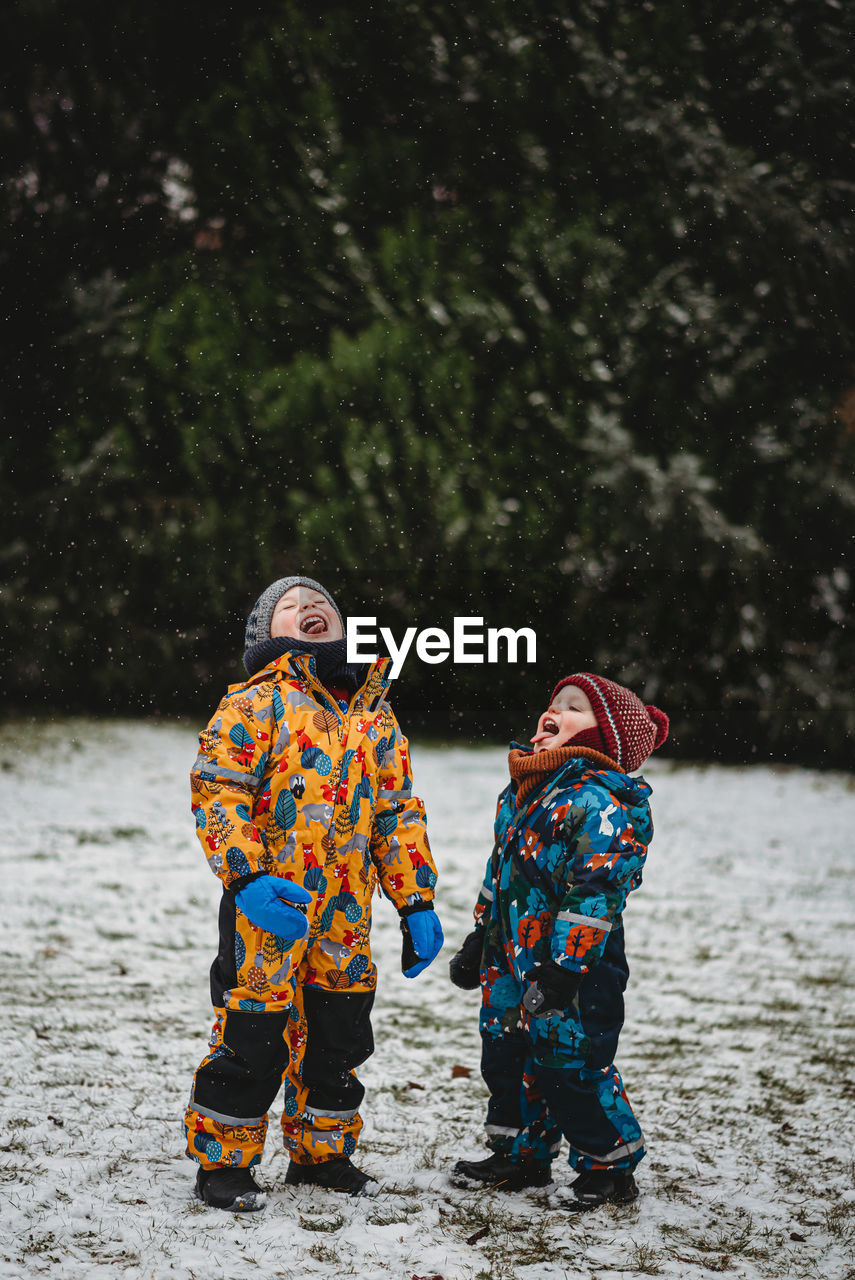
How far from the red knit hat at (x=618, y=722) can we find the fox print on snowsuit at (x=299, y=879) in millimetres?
469

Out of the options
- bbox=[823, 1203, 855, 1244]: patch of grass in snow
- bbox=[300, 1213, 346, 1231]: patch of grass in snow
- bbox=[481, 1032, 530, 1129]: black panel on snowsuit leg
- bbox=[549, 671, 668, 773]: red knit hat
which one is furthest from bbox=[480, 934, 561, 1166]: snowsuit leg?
bbox=[823, 1203, 855, 1244]: patch of grass in snow

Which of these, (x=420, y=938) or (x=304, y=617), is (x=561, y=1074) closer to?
(x=420, y=938)

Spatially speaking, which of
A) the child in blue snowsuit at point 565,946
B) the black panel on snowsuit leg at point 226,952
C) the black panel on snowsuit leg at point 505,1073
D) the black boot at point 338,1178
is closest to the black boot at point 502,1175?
the child in blue snowsuit at point 565,946

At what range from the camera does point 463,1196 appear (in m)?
3.00

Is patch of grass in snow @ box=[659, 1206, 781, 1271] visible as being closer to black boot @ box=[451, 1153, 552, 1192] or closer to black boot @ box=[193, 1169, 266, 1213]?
black boot @ box=[451, 1153, 552, 1192]

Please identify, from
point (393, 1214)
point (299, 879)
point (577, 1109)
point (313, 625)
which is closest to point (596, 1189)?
point (577, 1109)

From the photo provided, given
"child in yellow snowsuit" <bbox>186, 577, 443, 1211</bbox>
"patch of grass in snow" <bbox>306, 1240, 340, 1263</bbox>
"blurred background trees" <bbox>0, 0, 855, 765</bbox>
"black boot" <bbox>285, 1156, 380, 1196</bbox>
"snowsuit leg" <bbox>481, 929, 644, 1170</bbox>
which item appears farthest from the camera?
"blurred background trees" <bbox>0, 0, 855, 765</bbox>

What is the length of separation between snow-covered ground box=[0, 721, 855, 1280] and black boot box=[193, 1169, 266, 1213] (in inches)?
1.4

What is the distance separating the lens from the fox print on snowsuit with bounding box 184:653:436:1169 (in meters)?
2.73

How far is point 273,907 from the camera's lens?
261 cm

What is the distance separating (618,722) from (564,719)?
128 mm

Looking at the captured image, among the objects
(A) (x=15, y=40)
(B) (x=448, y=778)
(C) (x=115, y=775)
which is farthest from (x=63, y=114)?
(B) (x=448, y=778)

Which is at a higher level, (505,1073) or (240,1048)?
(240,1048)

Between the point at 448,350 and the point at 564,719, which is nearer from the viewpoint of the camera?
the point at 564,719
